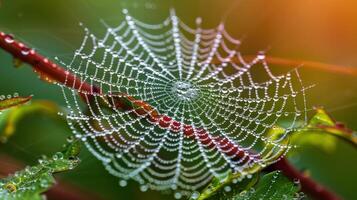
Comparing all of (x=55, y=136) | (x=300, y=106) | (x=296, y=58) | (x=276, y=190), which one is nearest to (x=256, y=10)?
(x=296, y=58)

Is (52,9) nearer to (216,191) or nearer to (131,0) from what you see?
(131,0)

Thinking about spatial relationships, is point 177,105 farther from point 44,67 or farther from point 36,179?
point 36,179

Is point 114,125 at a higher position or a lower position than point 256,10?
lower

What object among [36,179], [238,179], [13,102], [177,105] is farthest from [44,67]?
[177,105]

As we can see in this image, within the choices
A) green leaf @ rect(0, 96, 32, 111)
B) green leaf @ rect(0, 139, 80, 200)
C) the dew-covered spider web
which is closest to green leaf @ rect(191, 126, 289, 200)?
the dew-covered spider web

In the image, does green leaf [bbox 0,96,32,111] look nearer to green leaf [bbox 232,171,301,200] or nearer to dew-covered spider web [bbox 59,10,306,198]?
dew-covered spider web [bbox 59,10,306,198]

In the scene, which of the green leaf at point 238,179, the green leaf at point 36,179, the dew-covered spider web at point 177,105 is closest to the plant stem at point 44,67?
the dew-covered spider web at point 177,105
